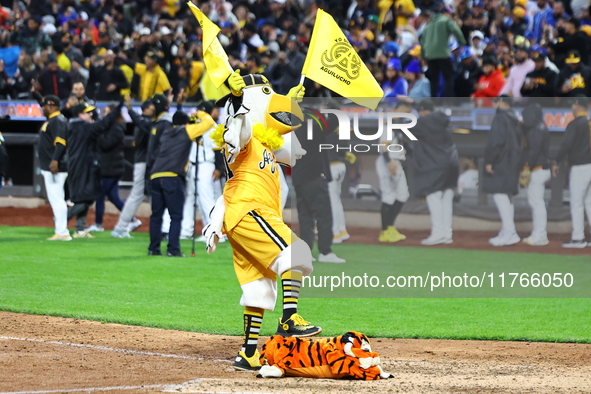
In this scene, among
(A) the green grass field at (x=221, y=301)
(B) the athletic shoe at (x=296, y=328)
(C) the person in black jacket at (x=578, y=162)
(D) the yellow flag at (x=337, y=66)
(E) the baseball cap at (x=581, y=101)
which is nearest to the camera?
(B) the athletic shoe at (x=296, y=328)

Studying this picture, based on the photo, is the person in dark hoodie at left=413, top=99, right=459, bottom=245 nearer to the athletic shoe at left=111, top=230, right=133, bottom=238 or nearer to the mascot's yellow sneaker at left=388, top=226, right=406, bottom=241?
the mascot's yellow sneaker at left=388, top=226, right=406, bottom=241

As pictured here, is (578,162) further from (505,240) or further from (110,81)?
(110,81)

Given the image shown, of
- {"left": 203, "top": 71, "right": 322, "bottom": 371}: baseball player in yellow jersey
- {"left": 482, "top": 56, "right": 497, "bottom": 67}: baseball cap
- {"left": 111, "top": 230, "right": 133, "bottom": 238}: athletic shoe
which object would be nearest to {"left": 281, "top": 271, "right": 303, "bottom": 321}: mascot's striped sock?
{"left": 203, "top": 71, "right": 322, "bottom": 371}: baseball player in yellow jersey

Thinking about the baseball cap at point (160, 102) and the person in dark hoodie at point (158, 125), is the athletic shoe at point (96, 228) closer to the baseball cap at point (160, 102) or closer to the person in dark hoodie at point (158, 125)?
the person in dark hoodie at point (158, 125)

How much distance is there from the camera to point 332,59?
6.79 m

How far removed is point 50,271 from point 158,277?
144 centimetres

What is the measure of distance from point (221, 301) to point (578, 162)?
580 centimetres

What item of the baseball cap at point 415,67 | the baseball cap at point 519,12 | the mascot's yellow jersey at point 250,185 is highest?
the baseball cap at point 519,12

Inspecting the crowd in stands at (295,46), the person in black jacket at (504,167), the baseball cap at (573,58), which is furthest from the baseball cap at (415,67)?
the person in black jacket at (504,167)

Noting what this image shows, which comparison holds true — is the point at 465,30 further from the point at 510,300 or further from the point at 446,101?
the point at 510,300

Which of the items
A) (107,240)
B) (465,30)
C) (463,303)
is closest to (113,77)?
(107,240)

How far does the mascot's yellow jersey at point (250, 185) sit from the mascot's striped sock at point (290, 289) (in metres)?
0.46

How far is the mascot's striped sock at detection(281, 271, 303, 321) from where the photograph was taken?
5.93m

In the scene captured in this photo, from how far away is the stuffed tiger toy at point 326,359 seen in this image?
5.60m
